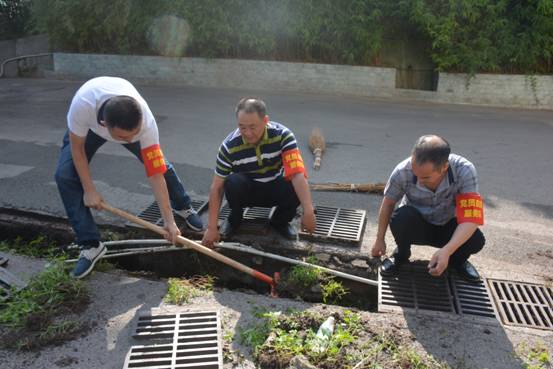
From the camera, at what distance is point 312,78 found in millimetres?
11133

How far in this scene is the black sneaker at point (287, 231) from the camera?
4.20 meters

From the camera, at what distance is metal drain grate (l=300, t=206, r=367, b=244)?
4.18 metres

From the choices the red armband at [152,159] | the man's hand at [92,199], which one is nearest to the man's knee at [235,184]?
the red armband at [152,159]

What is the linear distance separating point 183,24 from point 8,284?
932 centimetres

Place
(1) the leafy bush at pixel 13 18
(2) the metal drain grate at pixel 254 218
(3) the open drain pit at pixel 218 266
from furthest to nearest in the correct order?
1. (1) the leafy bush at pixel 13 18
2. (2) the metal drain grate at pixel 254 218
3. (3) the open drain pit at pixel 218 266

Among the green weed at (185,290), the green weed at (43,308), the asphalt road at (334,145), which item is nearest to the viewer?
the green weed at (43,308)

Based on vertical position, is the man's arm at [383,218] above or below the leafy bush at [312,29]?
below

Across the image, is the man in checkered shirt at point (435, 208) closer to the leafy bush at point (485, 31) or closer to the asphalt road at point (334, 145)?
the asphalt road at point (334, 145)

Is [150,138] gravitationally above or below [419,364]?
above

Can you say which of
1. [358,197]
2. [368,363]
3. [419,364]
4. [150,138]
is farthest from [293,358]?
[358,197]

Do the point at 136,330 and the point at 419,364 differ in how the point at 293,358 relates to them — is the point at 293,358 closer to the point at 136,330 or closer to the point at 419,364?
the point at 419,364

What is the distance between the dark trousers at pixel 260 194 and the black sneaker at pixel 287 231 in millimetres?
100

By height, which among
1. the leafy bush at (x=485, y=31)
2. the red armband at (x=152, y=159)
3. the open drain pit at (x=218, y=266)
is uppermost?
the leafy bush at (x=485, y=31)

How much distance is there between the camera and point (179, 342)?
2.98 metres
